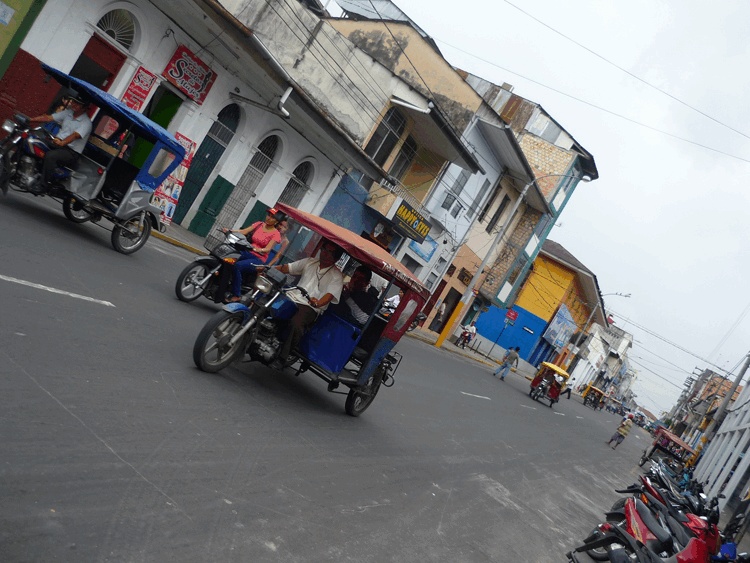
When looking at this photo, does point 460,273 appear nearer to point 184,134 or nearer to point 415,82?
point 415,82

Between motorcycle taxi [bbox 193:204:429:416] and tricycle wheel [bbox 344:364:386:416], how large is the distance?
0.01m

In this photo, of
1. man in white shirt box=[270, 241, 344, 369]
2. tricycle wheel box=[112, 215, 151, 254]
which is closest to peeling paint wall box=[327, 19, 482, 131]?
tricycle wheel box=[112, 215, 151, 254]

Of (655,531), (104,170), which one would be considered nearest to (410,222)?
(104,170)

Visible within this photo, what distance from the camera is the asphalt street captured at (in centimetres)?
350

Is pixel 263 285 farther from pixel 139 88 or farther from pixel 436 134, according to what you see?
pixel 436 134

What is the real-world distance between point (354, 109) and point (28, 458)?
820 inches

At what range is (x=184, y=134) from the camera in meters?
17.3

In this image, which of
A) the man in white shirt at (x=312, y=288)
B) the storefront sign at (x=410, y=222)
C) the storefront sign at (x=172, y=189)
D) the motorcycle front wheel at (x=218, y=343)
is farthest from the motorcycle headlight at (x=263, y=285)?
the storefront sign at (x=410, y=222)

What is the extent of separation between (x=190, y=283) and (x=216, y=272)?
1.61ft

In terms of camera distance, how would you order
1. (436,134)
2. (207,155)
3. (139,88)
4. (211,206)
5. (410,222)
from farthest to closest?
(410,222) < (436,134) < (211,206) < (207,155) < (139,88)

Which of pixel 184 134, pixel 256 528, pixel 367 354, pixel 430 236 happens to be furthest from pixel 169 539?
pixel 430 236

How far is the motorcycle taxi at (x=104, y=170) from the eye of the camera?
355 inches

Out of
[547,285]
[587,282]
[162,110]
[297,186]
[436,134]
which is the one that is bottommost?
[162,110]

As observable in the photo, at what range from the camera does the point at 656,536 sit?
6574 millimetres
